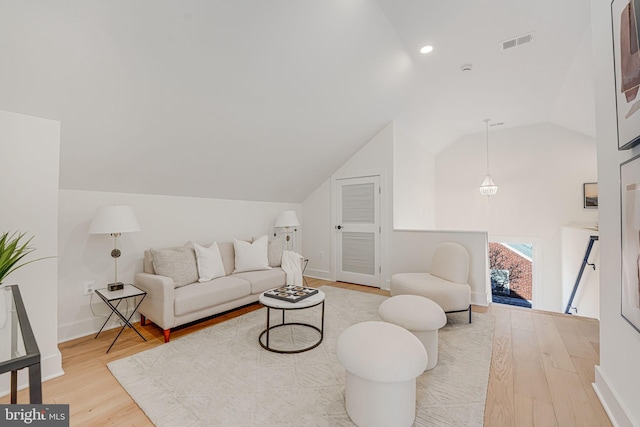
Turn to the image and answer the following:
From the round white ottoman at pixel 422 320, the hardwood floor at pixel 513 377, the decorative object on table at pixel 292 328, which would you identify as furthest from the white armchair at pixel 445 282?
the decorative object on table at pixel 292 328

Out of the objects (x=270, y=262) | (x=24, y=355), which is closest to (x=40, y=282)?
(x=24, y=355)

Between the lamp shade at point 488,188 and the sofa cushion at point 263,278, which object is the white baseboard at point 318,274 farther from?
the lamp shade at point 488,188

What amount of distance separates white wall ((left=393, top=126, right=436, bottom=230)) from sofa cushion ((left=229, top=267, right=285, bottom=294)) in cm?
200

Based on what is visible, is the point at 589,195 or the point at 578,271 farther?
the point at 589,195

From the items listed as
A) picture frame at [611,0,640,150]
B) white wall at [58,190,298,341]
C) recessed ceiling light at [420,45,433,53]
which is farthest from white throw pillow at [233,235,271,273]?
picture frame at [611,0,640,150]

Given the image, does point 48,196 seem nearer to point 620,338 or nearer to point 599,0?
point 620,338

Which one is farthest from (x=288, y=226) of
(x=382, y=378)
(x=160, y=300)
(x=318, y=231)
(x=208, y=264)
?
(x=382, y=378)

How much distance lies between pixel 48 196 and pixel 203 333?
5.65 feet

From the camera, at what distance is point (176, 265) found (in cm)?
290

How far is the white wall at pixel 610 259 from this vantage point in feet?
4.64

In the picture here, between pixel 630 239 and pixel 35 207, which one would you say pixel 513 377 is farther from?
pixel 35 207

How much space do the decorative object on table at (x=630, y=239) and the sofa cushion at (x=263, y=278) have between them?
119 inches

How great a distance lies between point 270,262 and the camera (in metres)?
3.89

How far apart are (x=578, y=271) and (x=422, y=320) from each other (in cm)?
379
